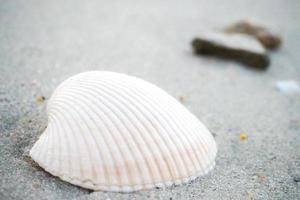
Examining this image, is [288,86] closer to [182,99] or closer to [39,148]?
[182,99]

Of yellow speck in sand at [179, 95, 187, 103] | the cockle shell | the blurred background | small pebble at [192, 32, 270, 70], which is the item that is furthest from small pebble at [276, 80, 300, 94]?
the cockle shell

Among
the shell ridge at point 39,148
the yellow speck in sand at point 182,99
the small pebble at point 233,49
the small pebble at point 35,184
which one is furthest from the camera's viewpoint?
the small pebble at point 233,49

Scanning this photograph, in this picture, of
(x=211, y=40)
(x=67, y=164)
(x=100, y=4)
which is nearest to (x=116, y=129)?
(x=67, y=164)

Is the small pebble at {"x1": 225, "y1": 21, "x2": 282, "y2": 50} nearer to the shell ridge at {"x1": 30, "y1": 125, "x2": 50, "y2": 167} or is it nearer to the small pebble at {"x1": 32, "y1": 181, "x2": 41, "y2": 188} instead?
the shell ridge at {"x1": 30, "y1": 125, "x2": 50, "y2": 167}

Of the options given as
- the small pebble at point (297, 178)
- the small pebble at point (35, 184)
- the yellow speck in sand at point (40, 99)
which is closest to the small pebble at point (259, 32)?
the small pebble at point (297, 178)

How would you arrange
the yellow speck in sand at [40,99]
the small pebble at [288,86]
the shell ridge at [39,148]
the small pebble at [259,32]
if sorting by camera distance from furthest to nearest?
the small pebble at [259,32]
the small pebble at [288,86]
the yellow speck in sand at [40,99]
the shell ridge at [39,148]

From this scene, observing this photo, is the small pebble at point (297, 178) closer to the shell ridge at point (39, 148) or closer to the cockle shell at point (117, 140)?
the cockle shell at point (117, 140)
